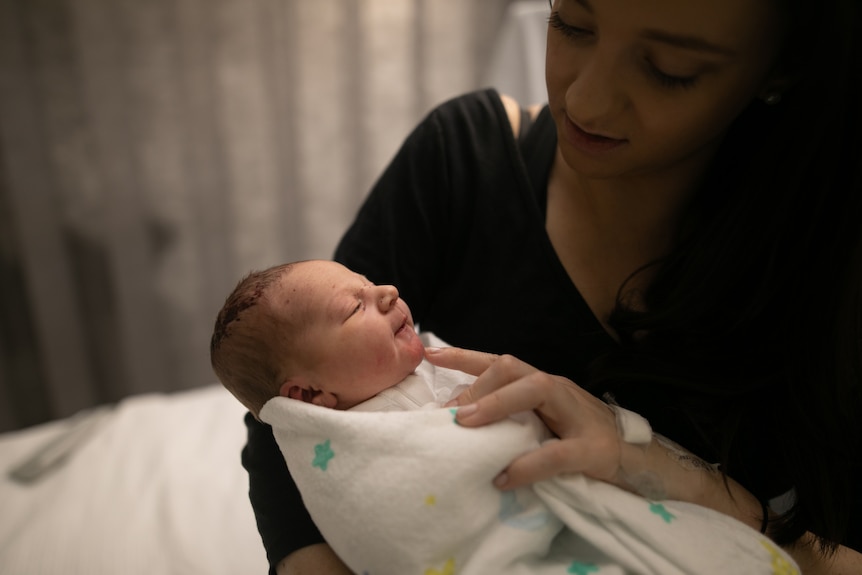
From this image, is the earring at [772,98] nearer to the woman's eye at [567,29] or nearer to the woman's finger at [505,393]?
the woman's eye at [567,29]

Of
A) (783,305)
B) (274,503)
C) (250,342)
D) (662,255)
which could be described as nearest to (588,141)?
(662,255)

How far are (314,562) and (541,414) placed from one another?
32 centimetres

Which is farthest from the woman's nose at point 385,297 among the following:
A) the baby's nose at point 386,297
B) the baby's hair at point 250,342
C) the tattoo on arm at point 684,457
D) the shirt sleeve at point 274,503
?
the tattoo on arm at point 684,457

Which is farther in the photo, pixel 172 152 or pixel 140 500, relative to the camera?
pixel 172 152

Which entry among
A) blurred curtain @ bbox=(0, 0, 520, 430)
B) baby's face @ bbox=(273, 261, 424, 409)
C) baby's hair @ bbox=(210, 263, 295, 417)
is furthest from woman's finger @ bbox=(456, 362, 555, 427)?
blurred curtain @ bbox=(0, 0, 520, 430)

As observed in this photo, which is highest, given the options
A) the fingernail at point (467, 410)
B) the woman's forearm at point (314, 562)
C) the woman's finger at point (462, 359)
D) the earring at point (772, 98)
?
the earring at point (772, 98)

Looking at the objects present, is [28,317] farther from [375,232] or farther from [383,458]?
[383,458]

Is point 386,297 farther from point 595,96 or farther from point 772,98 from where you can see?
point 772,98

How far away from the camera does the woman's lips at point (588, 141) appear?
Answer: 82cm

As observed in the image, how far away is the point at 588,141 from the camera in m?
0.83

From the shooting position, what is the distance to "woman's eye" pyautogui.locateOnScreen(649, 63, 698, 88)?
0.75m

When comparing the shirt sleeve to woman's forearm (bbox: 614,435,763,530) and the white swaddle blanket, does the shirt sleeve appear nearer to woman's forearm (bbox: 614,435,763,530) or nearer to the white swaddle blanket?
the white swaddle blanket

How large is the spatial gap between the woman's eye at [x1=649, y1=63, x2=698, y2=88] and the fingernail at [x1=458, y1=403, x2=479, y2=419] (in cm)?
41

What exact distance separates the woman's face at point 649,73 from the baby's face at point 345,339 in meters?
0.31
